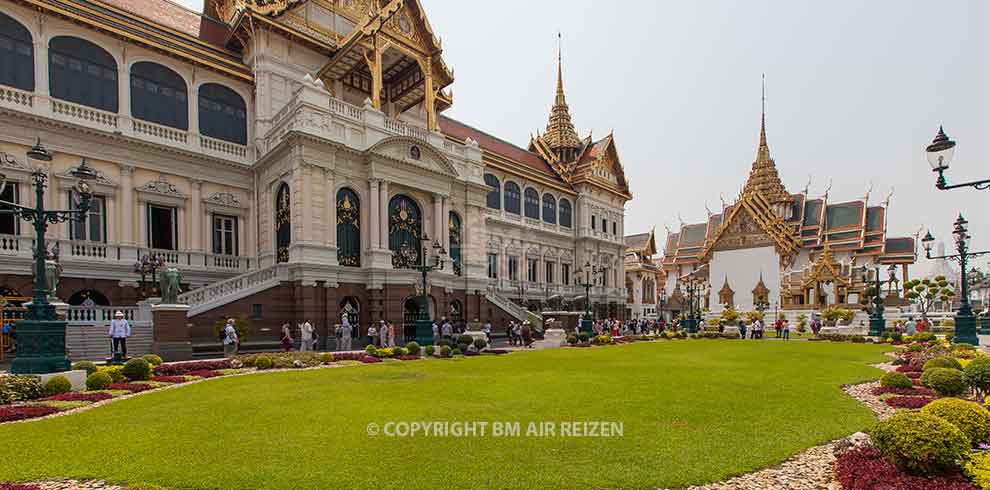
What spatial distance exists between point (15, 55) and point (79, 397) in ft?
58.4

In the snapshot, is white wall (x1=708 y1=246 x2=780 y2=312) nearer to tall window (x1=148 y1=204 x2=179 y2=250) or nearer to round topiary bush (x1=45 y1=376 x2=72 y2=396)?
tall window (x1=148 y1=204 x2=179 y2=250)

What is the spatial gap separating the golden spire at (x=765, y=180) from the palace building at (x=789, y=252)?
110mm

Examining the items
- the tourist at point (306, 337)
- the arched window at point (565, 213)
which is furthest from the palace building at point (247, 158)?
the arched window at point (565, 213)

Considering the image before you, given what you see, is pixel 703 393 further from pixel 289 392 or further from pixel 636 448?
pixel 289 392

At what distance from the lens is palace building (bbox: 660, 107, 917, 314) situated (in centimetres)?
4978

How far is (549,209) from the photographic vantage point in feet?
152

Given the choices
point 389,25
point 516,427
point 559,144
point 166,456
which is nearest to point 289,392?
point 166,456

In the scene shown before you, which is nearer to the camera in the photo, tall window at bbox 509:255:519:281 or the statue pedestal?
the statue pedestal

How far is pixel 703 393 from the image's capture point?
1065cm

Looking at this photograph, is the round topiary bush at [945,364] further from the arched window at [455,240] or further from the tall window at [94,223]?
the tall window at [94,223]

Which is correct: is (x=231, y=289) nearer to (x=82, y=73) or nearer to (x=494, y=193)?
(x=82, y=73)

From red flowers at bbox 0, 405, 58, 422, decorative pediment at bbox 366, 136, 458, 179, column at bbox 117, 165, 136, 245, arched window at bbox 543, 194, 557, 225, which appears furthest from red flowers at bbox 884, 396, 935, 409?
arched window at bbox 543, 194, 557, 225

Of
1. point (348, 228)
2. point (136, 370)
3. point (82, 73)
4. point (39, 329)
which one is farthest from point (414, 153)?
point (39, 329)

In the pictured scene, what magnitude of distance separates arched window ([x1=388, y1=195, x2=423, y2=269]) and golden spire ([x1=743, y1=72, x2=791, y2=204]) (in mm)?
46395
